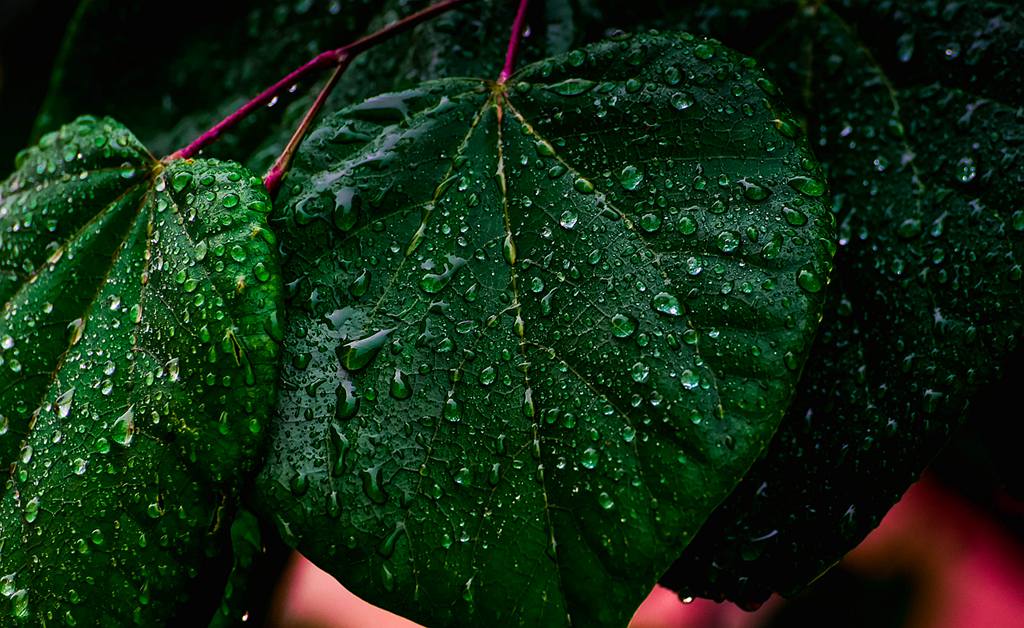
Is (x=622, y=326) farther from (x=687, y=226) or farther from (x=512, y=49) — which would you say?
(x=512, y=49)

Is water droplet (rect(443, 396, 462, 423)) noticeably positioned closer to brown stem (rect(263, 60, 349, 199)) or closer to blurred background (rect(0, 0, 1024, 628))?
brown stem (rect(263, 60, 349, 199))

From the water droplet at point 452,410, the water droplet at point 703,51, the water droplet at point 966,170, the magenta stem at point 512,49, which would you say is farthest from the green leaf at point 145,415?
the water droplet at point 966,170

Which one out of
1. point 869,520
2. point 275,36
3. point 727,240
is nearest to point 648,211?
point 727,240

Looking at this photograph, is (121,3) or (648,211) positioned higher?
(121,3)

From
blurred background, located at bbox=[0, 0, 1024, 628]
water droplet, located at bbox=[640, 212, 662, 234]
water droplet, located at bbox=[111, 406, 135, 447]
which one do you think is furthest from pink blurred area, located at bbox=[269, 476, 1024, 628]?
water droplet, located at bbox=[640, 212, 662, 234]

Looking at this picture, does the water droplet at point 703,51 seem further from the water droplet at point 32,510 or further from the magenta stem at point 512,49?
the water droplet at point 32,510

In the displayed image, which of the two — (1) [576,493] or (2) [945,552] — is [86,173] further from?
(2) [945,552]
